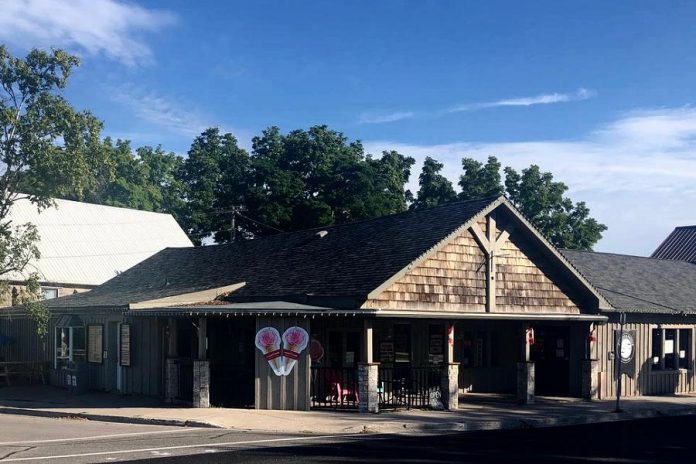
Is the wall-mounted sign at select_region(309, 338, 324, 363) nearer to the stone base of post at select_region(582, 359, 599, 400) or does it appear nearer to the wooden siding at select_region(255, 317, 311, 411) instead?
the wooden siding at select_region(255, 317, 311, 411)

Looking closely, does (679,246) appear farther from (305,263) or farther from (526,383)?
(305,263)

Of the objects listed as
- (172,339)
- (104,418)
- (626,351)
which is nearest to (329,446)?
(104,418)

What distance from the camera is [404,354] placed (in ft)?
82.8

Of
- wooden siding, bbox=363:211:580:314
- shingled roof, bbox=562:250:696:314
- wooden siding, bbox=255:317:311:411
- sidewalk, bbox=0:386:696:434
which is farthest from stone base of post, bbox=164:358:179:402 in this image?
shingled roof, bbox=562:250:696:314

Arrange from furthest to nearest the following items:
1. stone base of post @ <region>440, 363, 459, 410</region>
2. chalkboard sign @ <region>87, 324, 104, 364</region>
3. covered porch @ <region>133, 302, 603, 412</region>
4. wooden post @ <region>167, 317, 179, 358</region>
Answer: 1. chalkboard sign @ <region>87, 324, 104, 364</region>
2. wooden post @ <region>167, 317, 179, 358</region>
3. stone base of post @ <region>440, 363, 459, 410</region>
4. covered porch @ <region>133, 302, 603, 412</region>

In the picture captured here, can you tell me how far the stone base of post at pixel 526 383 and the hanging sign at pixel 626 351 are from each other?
2438 mm

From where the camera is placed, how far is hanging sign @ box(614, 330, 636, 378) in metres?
22.4

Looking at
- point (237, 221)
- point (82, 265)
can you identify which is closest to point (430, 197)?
point (237, 221)

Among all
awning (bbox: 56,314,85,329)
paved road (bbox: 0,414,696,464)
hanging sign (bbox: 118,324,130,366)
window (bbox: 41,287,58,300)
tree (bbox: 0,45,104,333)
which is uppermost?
tree (bbox: 0,45,104,333)

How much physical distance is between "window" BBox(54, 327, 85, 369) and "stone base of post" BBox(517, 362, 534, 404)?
14384 millimetres

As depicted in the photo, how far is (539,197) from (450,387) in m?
36.1

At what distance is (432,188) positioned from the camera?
193 feet

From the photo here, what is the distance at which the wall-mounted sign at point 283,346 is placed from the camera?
20.7m

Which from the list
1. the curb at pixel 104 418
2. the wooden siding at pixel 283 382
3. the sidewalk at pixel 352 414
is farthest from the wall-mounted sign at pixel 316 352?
the curb at pixel 104 418
